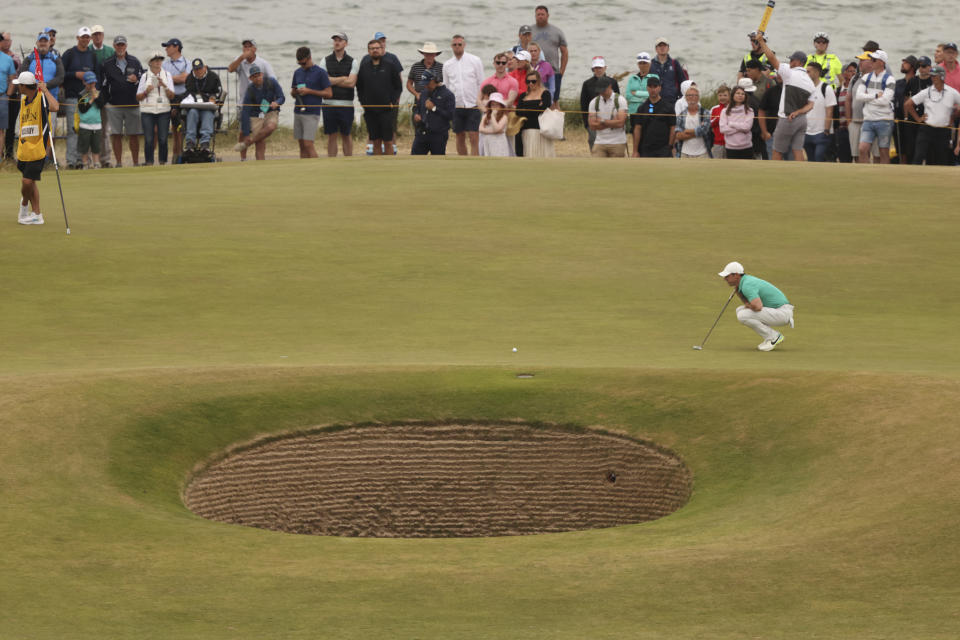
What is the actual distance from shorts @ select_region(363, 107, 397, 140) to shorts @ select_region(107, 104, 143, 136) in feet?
15.0

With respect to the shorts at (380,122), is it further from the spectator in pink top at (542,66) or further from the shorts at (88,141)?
the shorts at (88,141)

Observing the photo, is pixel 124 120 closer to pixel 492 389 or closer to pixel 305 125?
pixel 305 125

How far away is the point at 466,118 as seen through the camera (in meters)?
29.9

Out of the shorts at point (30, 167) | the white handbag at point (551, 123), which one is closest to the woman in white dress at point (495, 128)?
the white handbag at point (551, 123)

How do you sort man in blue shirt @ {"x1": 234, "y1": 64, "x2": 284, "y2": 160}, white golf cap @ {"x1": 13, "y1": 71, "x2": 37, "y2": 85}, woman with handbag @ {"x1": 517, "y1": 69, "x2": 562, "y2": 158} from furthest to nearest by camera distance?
man in blue shirt @ {"x1": 234, "y1": 64, "x2": 284, "y2": 160} → woman with handbag @ {"x1": 517, "y1": 69, "x2": 562, "y2": 158} → white golf cap @ {"x1": 13, "y1": 71, "x2": 37, "y2": 85}

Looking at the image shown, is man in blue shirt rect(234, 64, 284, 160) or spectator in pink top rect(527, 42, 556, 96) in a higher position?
spectator in pink top rect(527, 42, 556, 96)

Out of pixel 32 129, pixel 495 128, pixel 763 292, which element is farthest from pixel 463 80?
pixel 763 292

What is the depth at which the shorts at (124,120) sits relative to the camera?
28.6m

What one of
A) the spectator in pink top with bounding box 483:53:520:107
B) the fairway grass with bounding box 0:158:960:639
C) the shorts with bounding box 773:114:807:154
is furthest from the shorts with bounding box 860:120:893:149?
the spectator in pink top with bounding box 483:53:520:107

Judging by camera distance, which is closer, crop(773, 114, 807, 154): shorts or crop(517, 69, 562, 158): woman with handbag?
crop(773, 114, 807, 154): shorts

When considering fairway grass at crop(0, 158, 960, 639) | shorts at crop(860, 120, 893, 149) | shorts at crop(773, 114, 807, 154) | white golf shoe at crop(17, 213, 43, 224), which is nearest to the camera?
fairway grass at crop(0, 158, 960, 639)

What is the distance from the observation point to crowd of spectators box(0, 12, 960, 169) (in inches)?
1079

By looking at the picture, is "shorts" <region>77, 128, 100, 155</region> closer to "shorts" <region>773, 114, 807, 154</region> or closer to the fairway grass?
the fairway grass

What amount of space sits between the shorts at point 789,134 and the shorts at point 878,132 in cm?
114
